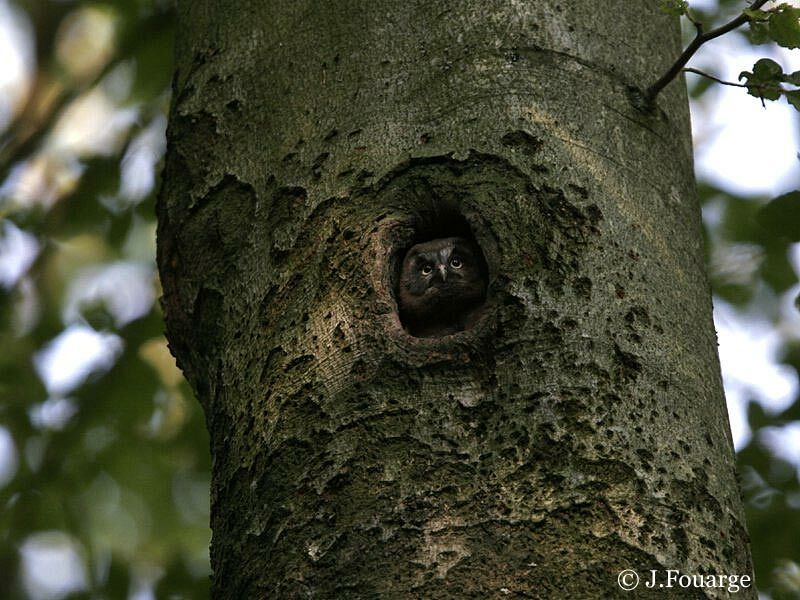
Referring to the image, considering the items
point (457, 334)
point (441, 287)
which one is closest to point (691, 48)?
point (457, 334)

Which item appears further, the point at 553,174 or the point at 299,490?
the point at 553,174

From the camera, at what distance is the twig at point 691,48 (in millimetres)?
2143

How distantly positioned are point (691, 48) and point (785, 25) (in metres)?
0.19

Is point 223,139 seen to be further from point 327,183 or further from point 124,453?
point 124,453

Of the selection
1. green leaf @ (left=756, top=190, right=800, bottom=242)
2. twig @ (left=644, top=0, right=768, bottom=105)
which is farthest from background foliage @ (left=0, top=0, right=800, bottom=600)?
twig @ (left=644, top=0, right=768, bottom=105)

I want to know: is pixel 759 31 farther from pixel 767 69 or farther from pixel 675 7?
pixel 675 7

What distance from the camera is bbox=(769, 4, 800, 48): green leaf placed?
83.4 inches

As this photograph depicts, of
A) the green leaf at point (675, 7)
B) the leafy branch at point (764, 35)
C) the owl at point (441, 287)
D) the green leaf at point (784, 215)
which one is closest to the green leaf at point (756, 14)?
the leafy branch at point (764, 35)

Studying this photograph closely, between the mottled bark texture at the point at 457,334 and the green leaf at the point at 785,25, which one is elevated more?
the green leaf at the point at 785,25

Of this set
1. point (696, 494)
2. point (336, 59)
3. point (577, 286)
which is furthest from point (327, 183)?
point (696, 494)

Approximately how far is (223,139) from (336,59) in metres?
0.34

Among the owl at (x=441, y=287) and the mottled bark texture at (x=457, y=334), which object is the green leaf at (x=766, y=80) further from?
the owl at (x=441, y=287)

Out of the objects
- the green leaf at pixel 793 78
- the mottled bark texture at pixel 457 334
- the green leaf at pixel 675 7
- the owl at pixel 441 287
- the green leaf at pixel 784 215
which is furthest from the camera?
the green leaf at pixel 784 215

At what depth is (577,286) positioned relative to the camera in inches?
81.5
